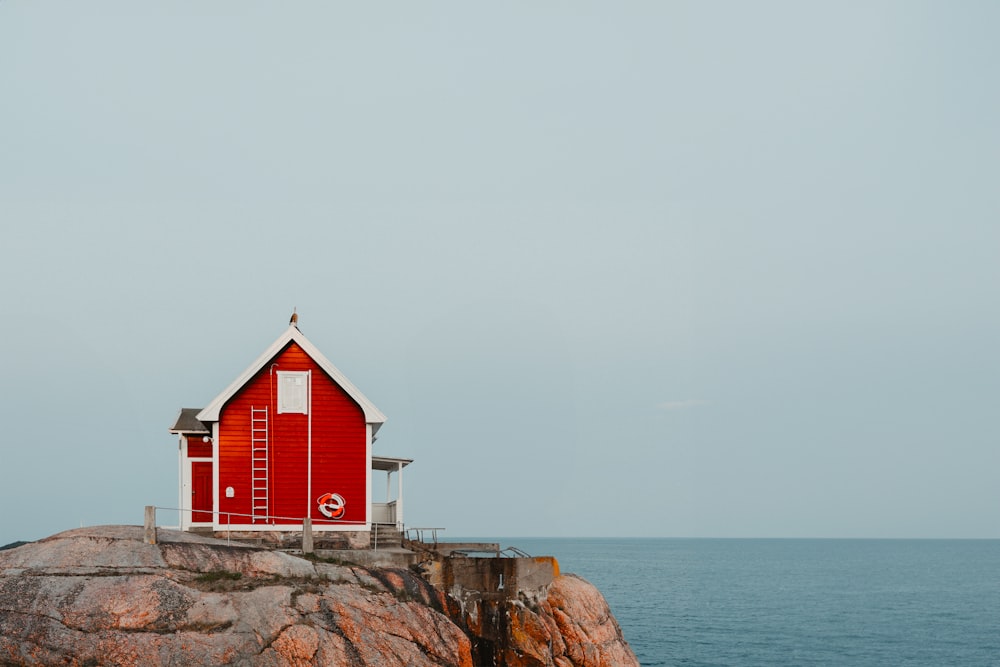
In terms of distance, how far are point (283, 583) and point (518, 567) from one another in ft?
29.3

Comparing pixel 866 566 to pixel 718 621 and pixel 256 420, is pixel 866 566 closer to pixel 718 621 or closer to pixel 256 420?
pixel 718 621

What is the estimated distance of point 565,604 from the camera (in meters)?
36.0

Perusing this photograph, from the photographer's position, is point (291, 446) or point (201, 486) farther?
point (201, 486)

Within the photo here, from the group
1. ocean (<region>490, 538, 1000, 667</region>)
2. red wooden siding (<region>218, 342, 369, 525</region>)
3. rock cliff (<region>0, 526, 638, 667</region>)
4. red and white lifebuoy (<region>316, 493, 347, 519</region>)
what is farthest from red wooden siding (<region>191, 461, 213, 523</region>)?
ocean (<region>490, 538, 1000, 667</region>)

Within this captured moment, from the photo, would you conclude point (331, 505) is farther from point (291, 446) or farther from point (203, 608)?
point (203, 608)

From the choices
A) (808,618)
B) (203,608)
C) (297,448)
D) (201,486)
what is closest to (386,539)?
(297,448)

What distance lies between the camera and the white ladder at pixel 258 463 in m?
37.2

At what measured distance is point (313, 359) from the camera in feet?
125

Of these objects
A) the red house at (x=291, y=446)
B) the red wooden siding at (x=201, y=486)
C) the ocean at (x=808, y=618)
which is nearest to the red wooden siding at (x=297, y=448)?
the red house at (x=291, y=446)

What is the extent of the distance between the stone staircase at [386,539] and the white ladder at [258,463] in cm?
396

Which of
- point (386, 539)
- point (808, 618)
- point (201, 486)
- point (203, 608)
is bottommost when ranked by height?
point (808, 618)

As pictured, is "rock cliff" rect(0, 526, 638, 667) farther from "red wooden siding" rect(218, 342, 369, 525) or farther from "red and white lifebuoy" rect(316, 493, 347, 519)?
"red and white lifebuoy" rect(316, 493, 347, 519)

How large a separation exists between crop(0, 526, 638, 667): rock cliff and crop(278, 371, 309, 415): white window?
278 inches

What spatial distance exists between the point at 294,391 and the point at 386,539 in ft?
20.6
